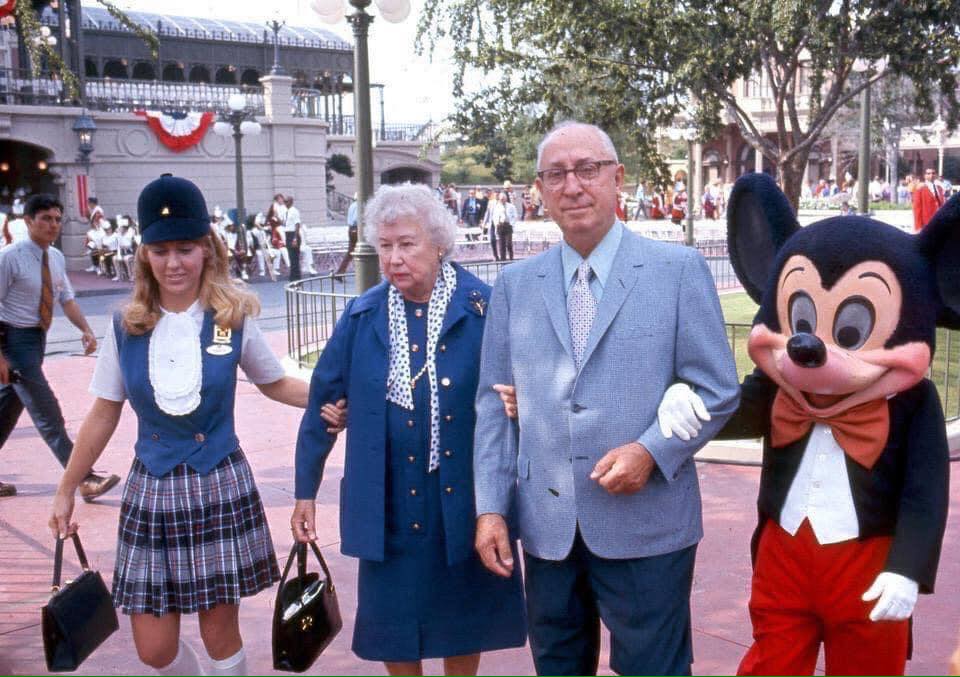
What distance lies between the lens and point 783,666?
2889mm

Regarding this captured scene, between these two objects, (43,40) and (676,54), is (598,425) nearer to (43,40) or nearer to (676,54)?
(43,40)

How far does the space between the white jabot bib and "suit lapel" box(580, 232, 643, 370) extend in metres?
1.37

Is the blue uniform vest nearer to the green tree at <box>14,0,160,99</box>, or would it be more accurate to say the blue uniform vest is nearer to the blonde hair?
the blonde hair

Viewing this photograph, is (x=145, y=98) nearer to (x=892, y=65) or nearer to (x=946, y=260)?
(x=892, y=65)

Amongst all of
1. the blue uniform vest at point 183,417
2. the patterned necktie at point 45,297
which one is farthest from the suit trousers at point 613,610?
the patterned necktie at point 45,297

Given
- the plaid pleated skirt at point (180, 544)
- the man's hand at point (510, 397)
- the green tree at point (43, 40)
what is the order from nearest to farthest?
the man's hand at point (510, 397) < the plaid pleated skirt at point (180, 544) < the green tree at point (43, 40)

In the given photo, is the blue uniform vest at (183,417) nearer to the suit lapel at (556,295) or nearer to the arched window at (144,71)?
the suit lapel at (556,295)

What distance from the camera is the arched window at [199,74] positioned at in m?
45.7

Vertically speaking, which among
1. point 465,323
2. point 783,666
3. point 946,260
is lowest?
point 783,666

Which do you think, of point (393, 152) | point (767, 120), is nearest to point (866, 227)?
point (393, 152)

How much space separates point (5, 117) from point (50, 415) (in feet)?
74.2

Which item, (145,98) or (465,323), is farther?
(145,98)

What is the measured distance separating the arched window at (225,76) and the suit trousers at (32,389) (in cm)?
4136

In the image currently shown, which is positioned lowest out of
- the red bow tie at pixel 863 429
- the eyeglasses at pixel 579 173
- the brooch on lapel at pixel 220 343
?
the red bow tie at pixel 863 429
